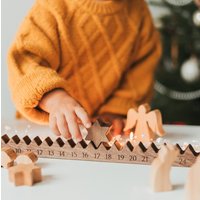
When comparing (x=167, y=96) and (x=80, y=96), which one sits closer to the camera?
(x=80, y=96)

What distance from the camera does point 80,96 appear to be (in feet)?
3.51

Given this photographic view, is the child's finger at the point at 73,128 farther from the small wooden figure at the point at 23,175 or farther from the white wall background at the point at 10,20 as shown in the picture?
the white wall background at the point at 10,20

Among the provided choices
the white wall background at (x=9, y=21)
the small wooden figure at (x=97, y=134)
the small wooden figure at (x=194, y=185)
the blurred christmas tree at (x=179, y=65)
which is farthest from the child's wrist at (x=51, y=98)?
the blurred christmas tree at (x=179, y=65)

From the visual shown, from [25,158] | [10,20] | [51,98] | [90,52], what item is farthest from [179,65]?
[25,158]

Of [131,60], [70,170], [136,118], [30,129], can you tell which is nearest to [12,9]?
[131,60]

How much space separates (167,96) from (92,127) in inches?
44.1

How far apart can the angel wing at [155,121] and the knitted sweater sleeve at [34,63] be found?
16 cm

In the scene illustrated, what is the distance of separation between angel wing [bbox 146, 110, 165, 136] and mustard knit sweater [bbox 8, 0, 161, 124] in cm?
15

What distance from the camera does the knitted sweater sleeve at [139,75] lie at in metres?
1.10

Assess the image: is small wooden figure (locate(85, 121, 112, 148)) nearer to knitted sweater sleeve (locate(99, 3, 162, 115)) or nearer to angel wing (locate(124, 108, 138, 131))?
angel wing (locate(124, 108, 138, 131))

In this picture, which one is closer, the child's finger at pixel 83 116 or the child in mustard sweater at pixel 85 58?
the child's finger at pixel 83 116

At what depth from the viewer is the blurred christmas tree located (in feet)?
5.67

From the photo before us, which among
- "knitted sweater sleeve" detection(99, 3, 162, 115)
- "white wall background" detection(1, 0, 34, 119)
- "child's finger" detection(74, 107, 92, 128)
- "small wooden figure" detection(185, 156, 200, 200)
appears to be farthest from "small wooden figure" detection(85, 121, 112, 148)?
"white wall background" detection(1, 0, 34, 119)

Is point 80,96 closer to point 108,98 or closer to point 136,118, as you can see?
point 108,98
